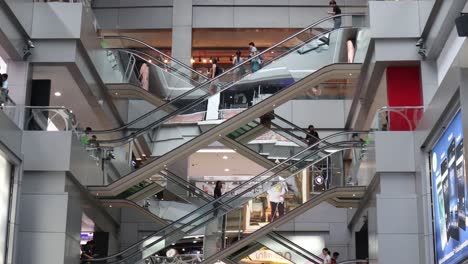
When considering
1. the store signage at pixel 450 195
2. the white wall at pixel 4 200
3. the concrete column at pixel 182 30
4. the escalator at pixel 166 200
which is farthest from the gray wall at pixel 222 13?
the store signage at pixel 450 195

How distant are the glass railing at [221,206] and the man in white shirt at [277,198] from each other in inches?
4.9

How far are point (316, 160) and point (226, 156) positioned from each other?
12.0 meters

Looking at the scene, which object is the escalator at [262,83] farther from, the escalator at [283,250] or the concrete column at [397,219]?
the concrete column at [397,219]

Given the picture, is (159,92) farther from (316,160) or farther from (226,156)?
(226,156)

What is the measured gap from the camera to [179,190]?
2536 cm

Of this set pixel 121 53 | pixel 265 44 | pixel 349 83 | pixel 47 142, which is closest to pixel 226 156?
pixel 265 44

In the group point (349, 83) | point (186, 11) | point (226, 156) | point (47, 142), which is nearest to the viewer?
point (47, 142)

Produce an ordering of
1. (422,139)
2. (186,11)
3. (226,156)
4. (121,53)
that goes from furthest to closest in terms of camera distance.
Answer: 1. (226,156)
2. (186,11)
3. (121,53)
4. (422,139)

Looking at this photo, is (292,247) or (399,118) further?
(292,247)

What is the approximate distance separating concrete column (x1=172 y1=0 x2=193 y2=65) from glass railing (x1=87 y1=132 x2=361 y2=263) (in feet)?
31.4

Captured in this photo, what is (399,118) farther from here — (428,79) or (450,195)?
(450,195)

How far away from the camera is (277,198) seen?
22.7 metres

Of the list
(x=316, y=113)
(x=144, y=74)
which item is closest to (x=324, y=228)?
(x=316, y=113)

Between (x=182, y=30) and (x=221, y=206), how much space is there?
36.2 feet
